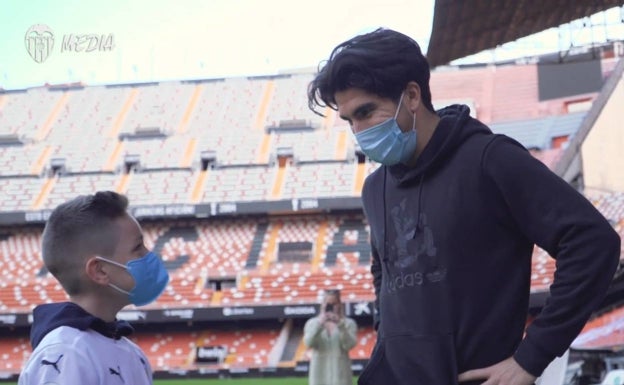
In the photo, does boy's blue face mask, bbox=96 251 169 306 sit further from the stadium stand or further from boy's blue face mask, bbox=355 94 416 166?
the stadium stand

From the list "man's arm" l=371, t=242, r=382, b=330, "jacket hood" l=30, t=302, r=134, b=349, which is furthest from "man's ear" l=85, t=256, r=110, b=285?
"man's arm" l=371, t=242, r=382, b=330

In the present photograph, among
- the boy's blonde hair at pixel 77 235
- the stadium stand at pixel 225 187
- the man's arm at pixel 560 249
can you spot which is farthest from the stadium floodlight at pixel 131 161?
the man's arm at pixel 560 249

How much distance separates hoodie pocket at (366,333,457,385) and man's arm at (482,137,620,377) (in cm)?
18

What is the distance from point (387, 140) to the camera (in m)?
2.30

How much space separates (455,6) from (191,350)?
55.6 ft

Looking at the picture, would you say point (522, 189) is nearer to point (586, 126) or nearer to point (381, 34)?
point (381, 34)

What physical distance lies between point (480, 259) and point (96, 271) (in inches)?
53.9

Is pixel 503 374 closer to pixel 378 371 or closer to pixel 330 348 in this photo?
pixel 378 371

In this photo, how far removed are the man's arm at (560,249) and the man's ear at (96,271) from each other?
1436 mm

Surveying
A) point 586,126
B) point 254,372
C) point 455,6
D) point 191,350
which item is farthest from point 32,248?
point 455,6

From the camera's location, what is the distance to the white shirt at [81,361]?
2.56 m

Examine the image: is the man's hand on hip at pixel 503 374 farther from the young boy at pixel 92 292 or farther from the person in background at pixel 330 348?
the person in background at pixel 330 348

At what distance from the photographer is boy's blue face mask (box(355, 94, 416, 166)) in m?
2.30

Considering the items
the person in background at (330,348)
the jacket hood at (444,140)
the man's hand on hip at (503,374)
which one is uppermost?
the person in background at (330,348)
